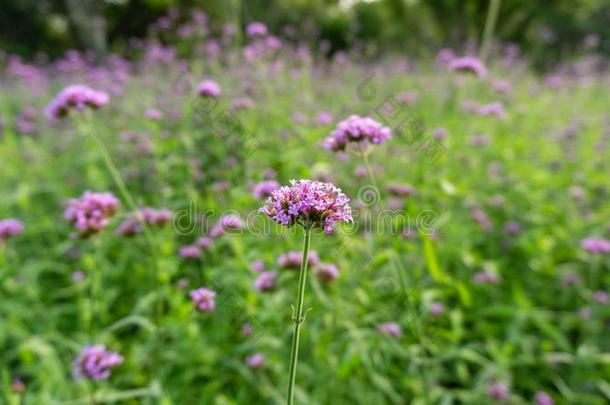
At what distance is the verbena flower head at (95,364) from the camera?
209 centimetres

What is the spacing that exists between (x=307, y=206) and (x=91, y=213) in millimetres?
1689

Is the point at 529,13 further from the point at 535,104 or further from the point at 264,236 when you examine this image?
the point at 264,236

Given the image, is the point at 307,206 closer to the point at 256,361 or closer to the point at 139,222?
the point at 256,361

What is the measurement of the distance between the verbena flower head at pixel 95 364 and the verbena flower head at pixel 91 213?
634mm

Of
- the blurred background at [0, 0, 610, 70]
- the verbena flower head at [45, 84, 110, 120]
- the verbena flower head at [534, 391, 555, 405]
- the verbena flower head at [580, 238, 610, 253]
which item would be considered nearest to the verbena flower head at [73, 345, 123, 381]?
the verbena flower head at [45, 84, 110, 120]

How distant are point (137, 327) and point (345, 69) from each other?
566 centimetres

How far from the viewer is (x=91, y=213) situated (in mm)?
2467

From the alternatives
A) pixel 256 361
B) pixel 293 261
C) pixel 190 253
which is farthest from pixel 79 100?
pixel 256 361

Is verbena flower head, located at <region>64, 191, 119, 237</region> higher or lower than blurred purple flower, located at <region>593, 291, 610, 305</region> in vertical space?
higher

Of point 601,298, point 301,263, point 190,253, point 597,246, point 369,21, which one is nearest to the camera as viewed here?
point 301,263

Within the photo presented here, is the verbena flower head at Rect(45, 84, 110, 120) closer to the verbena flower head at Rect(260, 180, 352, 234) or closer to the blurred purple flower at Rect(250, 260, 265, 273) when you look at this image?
the blurred purple flower at Rect(250, 260, 265, 273)

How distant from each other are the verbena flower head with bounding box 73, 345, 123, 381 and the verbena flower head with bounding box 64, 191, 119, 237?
634mm

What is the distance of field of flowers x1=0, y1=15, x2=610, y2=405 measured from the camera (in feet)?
8.73

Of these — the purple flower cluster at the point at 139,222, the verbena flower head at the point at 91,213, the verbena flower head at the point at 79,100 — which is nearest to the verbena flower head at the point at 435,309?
the purple flower cluster at the point at 139,222
